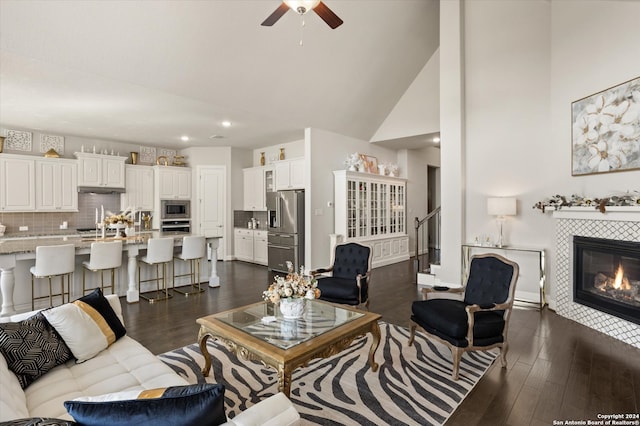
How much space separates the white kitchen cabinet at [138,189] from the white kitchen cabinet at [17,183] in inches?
67.0

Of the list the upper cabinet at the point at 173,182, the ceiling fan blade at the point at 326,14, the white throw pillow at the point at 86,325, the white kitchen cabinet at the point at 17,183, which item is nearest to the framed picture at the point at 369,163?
the ceiling fan blade at the point at 326,14

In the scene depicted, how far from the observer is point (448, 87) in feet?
17.5

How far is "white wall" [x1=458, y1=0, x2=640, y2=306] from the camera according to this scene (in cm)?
378

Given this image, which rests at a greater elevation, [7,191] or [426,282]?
[7,191]

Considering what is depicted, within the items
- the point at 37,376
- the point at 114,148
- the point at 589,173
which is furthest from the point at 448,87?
the point at 114,148

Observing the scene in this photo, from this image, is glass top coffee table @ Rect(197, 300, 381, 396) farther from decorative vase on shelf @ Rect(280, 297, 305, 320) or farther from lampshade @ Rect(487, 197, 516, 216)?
lampshade @ Rect(487, 197, 516, 216)

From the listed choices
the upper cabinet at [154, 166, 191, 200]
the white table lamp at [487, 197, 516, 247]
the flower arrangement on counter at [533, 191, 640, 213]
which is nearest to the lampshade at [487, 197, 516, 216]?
the white table lamp at [487, 197, 516, 247]

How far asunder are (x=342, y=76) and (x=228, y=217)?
4.71m

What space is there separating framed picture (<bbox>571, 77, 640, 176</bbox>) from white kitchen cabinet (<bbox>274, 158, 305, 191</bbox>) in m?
4.75

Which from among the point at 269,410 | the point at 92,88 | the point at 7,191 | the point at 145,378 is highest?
the point at 92,88

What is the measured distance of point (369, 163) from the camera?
7641mm

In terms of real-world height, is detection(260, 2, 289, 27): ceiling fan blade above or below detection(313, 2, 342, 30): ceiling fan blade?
above

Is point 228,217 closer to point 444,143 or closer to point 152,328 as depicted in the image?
point 152,328

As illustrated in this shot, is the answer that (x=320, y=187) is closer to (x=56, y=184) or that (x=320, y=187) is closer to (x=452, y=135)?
(x=452, y=135)
